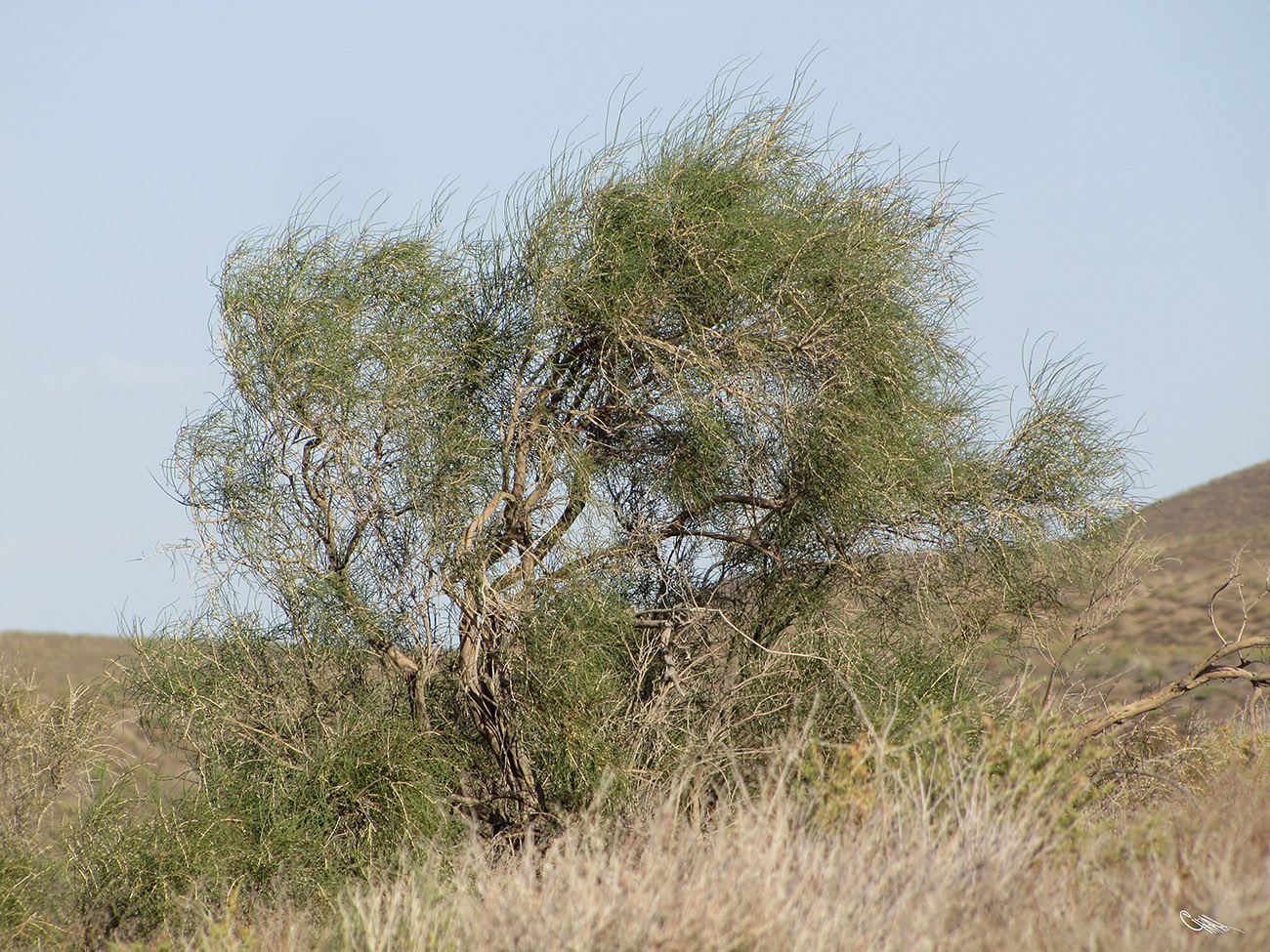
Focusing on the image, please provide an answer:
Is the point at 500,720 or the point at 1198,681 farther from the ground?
the point at 500,720

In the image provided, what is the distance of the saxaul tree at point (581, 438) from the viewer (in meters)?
6.93

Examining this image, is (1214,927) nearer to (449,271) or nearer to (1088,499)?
(1088,499)

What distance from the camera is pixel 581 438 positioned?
743cm

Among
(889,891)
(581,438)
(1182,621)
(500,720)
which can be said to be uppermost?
(581,438)

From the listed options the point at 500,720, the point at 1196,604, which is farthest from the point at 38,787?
the point at 1196,604

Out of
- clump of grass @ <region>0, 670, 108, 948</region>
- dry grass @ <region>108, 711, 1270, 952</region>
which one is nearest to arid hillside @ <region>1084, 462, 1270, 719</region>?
dry grass @ <region>108, 711, 1270, 952</region>

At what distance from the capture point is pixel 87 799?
8031 mm

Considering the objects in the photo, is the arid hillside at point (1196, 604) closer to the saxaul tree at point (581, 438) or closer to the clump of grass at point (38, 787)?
the saxaul tree at point (581, 438)

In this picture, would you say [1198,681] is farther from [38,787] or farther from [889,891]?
[38,787]

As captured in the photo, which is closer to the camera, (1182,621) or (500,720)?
(500,720)

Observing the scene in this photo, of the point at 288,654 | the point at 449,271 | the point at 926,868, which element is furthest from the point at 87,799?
the point at 926,868

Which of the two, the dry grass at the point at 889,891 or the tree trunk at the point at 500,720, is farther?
the tree trunk at the point at 500,720

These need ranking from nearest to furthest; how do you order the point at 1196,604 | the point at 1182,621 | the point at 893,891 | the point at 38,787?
1. the point at 893,891
2. the point at 38,787
3. the point at 1182,621
4. the point at 1196,604

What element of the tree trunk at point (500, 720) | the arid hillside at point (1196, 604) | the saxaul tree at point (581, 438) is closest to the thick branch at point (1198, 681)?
the saxaul tree at point (581, 438)
